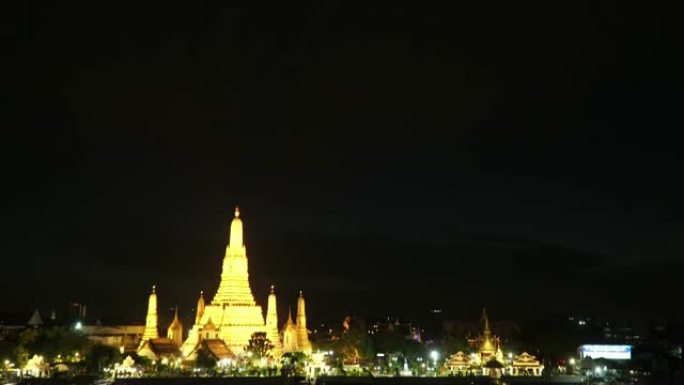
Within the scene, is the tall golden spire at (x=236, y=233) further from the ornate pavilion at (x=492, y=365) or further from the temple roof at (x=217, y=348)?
the ornate pavilion at (x=492, y=365)

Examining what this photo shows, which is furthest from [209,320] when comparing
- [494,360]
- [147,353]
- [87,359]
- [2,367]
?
[494,360]

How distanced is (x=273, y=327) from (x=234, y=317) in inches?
157

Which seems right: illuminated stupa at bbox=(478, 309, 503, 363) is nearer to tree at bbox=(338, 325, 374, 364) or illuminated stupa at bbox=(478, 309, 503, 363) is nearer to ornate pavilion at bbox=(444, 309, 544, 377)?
ornate pavilion at bbox=(444, 309, 544, 377)

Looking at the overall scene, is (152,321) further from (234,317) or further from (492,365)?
(492,365)

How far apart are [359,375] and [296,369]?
231 inches

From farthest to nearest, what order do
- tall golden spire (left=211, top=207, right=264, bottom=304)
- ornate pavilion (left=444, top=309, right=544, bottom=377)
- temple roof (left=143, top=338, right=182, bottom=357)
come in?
tall golden spire (left=211, top=207, right=264, bottom=304) < temple roof (left=143, top=338, right=182, bottom=357) < ornate pavilion (left=444, top=309, right=544, bottom=377)

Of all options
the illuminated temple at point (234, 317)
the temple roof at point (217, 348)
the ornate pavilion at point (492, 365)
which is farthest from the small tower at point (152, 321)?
the ornate pavilion at point (492, 365)

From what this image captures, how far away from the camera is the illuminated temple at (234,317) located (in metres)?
85.5

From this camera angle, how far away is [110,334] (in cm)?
11312

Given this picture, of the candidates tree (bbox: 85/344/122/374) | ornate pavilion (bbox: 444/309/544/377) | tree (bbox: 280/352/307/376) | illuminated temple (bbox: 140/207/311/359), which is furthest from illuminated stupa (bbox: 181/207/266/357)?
ornate pavilion (bbox: 444/309/544/377)

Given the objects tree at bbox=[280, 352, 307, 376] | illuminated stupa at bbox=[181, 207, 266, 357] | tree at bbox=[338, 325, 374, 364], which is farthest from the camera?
illuminated stupa at bbox=[181, 207, 266, 357]

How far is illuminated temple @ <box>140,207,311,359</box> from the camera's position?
85500 millimetres

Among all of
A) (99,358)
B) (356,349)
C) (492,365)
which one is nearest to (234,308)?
(356,349)

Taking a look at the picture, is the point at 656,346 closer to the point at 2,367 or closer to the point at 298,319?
the point at 298,319
